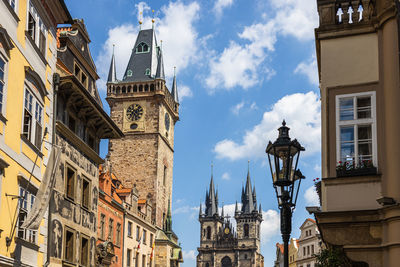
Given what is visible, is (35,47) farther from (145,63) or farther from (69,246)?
(145,63)

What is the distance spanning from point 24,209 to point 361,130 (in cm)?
918

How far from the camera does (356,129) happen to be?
1344 centimetres

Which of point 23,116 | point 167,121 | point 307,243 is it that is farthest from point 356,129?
point 167,121

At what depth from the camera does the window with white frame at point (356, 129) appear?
43.3 ft

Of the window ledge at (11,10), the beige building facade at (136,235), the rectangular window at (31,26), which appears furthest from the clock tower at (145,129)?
the window ledge at (11,10)

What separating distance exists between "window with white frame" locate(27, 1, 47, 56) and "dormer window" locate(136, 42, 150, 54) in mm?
54955

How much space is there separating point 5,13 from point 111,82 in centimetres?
5523

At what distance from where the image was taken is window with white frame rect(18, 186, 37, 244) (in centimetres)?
1642

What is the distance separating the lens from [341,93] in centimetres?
1394

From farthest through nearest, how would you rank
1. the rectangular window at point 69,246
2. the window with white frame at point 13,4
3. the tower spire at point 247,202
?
the tower spire at point 247,202 < the rectangular window at point 69,246 < the window with white frame at point 13,4

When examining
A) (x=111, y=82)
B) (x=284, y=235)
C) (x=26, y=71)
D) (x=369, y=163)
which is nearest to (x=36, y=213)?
(x=26, y=71)

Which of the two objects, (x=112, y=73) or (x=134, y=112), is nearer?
(x=134, y=112)

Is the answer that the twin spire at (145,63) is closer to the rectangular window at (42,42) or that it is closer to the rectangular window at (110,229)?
the rectangular window at (110,229)

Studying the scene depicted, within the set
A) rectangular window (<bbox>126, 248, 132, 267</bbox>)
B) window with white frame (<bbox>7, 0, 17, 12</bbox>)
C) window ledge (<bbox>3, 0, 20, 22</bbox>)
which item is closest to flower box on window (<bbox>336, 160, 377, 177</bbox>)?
window ledge (<bbox>3, 0, 20, 22</bbox>)
